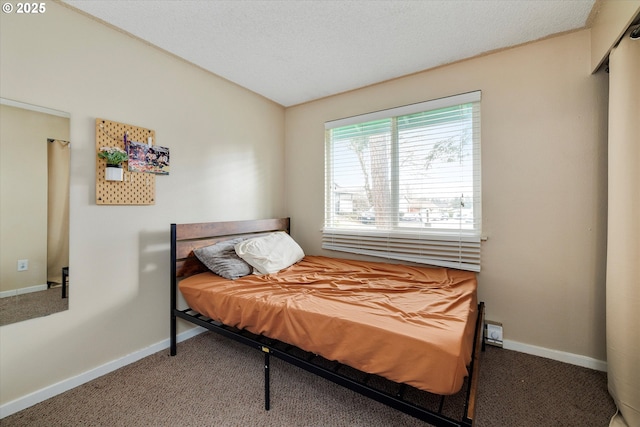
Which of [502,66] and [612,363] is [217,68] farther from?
[612,363]

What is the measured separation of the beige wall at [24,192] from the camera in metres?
1.55

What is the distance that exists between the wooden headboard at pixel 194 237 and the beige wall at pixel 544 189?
2.29 meters

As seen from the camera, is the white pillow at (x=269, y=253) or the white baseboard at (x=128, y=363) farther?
the white pillow at (x=269, y=253)

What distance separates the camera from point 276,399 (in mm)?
1672

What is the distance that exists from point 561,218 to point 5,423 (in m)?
3.78

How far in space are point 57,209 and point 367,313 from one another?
2.06 m

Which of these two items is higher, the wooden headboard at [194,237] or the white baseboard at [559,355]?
the wooden headboard at [194,237]

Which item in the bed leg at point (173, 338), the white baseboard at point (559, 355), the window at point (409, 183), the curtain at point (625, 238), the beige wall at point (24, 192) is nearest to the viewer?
the curtain at point (625, 238)

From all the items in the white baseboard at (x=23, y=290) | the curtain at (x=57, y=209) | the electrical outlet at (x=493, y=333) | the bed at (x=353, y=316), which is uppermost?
the curtain at (x=57, y=209)

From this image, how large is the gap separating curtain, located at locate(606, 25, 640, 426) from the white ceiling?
1.98 feet

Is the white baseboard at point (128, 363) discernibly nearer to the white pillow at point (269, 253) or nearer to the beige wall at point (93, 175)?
the beige wall at point (93, 175)

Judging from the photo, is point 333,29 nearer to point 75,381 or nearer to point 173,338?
point 173,338

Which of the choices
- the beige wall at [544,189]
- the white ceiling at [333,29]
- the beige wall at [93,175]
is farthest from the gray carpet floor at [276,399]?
the white ceiling at [333,29]

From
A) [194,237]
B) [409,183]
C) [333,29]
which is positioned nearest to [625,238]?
[409,183]
